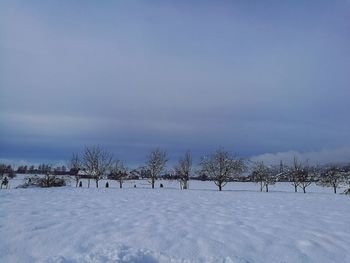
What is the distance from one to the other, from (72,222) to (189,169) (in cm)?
5021

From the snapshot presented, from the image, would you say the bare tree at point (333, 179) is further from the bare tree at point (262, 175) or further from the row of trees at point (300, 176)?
the bare tree at point (262, 175)

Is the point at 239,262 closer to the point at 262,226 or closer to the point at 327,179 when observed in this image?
the point at 262,226

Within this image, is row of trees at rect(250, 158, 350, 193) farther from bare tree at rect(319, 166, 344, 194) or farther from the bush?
the bush

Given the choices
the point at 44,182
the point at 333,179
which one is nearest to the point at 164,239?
the point at 44,182

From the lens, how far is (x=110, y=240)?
8.80 m

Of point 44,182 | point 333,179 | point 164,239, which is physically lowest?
point 164,239

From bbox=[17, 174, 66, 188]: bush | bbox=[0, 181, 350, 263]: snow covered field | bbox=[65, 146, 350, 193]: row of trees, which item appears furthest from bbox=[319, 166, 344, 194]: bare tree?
bbox=[0, 181, 350, 263]: snow covered field

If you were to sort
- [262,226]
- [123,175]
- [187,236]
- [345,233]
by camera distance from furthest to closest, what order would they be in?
[123,175] < [262,226] < [345,233] < [187,236]

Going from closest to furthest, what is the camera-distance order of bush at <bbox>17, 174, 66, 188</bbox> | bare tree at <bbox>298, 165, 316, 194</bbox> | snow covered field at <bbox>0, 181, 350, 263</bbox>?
snow covered field at <bbox>0, 181, 350, 263</bbox> → bush at <bbox>17, 174, 66, 188</bbox> → bare tree at <bbox>298, 165, 316, 194</bbox>

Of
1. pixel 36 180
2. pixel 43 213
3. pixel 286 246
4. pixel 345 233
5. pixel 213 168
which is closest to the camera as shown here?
pixel 286 246

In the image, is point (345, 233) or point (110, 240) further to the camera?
point (345, 233)

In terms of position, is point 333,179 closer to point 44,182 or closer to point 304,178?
point 304,178

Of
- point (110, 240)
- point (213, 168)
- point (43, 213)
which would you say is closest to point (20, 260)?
point (110, 240)

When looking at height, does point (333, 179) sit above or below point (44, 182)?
above
